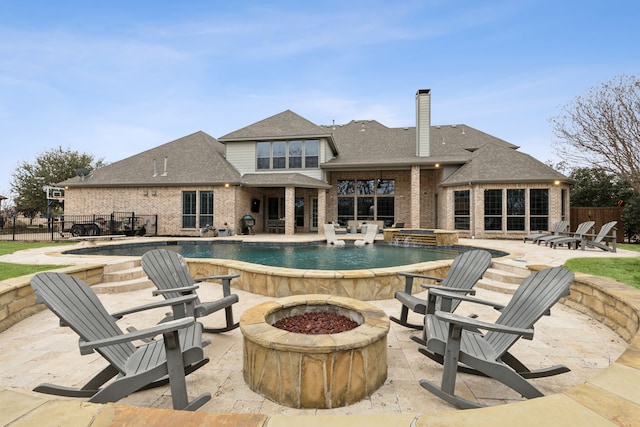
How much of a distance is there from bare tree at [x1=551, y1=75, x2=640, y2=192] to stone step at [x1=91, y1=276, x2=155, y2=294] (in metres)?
20.3

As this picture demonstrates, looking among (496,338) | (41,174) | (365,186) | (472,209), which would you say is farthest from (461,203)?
(41,174)

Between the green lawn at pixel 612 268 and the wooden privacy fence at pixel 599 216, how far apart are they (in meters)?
8.91

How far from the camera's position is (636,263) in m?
6.38

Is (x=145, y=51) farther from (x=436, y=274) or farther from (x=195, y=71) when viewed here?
(x=436, y=274)

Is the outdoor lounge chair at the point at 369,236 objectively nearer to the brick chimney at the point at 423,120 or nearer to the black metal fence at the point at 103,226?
the brick chimney at the point at 423,120

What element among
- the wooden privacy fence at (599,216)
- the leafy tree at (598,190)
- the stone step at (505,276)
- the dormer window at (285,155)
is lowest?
the stone step at (505,276)

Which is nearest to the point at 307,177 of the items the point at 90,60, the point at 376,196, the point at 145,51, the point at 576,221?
the point at 376,196

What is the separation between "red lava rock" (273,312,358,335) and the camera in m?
2.66

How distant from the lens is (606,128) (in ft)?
47.6

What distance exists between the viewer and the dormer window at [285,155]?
16938mm

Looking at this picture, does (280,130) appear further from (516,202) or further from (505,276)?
(505,276)

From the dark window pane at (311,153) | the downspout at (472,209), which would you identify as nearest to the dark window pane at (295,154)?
the dark window pane at (311,153)

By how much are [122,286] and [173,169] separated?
1314 centimetres

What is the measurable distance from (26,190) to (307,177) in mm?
28989
